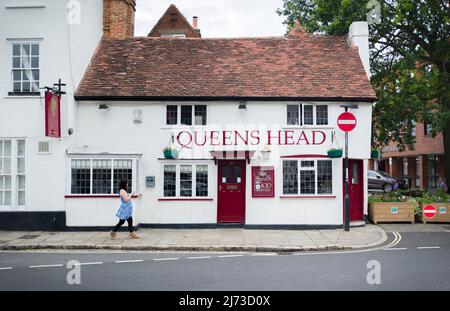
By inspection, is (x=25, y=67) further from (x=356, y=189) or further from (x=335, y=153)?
(x=356, y=189)

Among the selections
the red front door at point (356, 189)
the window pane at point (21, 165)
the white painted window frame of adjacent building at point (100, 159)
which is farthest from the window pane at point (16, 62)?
the red front door at point (356, 189)

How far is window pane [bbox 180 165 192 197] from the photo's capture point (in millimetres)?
16453

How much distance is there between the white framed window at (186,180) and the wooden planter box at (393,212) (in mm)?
6614

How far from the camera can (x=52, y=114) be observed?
15.0m

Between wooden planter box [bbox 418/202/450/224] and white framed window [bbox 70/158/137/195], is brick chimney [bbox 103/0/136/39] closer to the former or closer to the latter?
white framed window [bbox 70/158/137/195]

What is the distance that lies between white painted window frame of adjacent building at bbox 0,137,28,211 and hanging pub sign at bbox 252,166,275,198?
26.2 ft

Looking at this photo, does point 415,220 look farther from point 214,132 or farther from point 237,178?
point 214,132

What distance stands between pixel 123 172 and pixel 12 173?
382 centimetres

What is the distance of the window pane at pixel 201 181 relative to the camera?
16453 mm

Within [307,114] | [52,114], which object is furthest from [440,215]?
[52,114]

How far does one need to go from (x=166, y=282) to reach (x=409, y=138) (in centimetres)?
1621

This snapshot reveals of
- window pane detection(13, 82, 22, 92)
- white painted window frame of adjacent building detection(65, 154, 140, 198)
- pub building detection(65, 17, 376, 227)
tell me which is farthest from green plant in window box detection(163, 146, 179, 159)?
window pane detection(13, 82, 22, 92)

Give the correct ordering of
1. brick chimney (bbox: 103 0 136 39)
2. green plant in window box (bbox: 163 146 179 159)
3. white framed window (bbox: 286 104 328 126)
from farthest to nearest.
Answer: brick chimney (bbox: 103 0 136 39) < white framed window (bbox: 286 104 328 126) < green plant in window box (bbox: 163 146 179 159)

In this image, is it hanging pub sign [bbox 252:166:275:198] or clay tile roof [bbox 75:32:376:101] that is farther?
clay tile roof [bbox 75:32:376:101]
